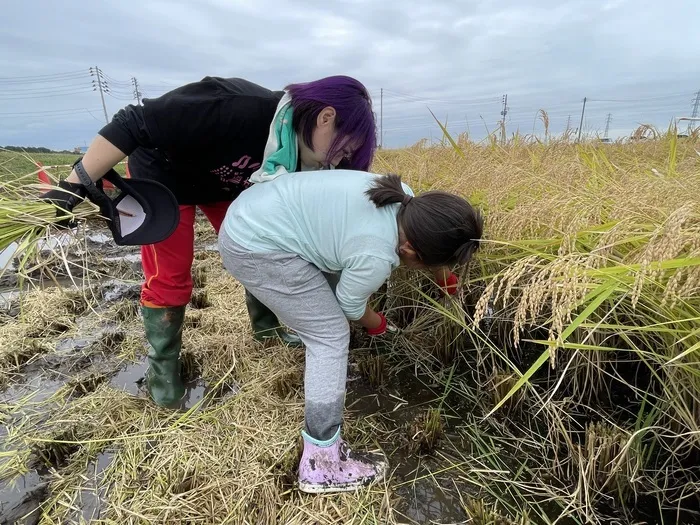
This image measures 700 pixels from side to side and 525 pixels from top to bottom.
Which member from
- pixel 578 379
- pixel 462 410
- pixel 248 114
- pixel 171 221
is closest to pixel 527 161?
pixel 578 379

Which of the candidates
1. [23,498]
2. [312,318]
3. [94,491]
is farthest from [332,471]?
[23,498]

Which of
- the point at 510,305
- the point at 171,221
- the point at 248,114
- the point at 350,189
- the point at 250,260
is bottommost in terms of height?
the point at 510,305

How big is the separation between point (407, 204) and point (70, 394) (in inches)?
88.7

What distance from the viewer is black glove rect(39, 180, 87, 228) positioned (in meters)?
1.54

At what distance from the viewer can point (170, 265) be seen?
2.13m

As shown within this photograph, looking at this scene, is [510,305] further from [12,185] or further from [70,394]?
[70,394]

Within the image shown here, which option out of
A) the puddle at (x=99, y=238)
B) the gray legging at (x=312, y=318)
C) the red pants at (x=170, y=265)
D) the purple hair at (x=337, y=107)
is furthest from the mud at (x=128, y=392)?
the puddle at (x=99, y=238)

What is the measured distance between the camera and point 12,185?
164 cm

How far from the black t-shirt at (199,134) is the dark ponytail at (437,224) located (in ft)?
2.25

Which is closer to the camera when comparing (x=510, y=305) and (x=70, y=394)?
(x=510, y=305)

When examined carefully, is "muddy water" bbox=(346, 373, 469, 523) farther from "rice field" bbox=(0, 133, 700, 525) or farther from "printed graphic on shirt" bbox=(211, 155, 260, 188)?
"printed graphic on shirt" bbox=(211, 155, 260, 188)

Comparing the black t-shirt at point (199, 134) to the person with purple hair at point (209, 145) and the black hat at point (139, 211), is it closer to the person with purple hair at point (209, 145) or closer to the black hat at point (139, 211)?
the person with purple hair at point (209, 145)

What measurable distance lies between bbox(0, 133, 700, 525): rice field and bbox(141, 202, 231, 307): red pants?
1.06ft

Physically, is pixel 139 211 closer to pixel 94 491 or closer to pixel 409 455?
pixel 94 491
